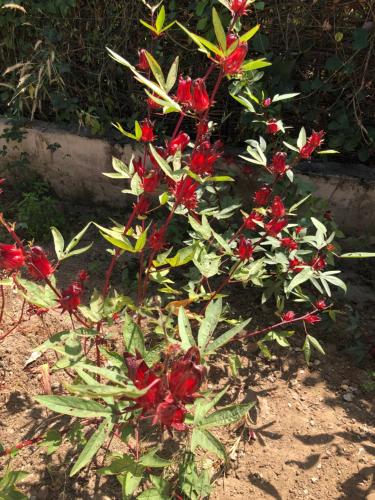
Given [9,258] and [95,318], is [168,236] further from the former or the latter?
[9,258]

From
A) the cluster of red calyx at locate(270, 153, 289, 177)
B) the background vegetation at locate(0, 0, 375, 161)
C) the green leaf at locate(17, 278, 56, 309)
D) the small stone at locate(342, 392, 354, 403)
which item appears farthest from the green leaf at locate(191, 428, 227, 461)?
the background vegetation at locate(0, 0, 375, 161)

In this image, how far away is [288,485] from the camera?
1745 millimetres

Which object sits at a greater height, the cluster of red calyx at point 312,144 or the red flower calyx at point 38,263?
the cluster of red calyx at point 312,144

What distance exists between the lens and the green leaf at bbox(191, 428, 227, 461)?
108cm

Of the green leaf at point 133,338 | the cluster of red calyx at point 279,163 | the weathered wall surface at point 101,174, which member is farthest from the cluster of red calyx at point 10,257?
the weathered wall surface at point 101,174

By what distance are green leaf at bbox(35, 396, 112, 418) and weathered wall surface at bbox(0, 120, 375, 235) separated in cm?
219

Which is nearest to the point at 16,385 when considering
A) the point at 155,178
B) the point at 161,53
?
the point at 155,178

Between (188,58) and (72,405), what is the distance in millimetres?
2608

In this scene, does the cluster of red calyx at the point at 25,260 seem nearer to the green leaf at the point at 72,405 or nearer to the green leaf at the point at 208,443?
the green leaf at the point at 72,405

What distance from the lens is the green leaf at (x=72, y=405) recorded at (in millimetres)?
1066

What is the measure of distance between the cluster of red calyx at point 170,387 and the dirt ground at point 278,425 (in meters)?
0.83

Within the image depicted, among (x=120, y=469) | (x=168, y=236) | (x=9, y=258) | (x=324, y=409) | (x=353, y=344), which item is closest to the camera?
(x=9, y=258)

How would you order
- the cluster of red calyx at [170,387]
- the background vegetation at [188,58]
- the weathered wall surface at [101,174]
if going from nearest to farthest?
1. the cluster of red calyx at [170,387]
2. the background vegetation at [188,58]
3. the weathered wall surface at [101,174]

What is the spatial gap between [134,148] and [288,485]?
7.60ft
